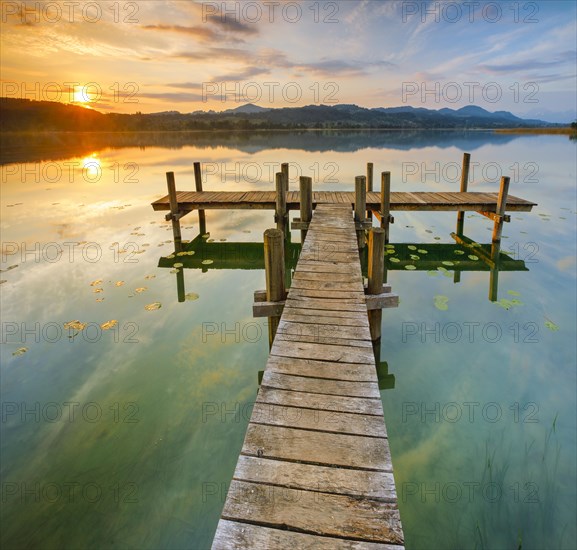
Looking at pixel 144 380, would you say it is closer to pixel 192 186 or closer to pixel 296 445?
pixel 296 445

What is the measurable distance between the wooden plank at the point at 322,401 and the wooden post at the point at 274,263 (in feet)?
6.87

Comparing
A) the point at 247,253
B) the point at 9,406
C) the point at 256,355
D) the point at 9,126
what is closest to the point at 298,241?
the point at 247,253

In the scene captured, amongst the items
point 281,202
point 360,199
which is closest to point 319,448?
point 360,199

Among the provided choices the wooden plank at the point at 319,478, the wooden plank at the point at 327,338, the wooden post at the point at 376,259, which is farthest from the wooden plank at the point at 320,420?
the wooden post at the point at 376,259

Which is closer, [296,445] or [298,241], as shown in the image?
[296,445]

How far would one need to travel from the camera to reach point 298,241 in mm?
12203

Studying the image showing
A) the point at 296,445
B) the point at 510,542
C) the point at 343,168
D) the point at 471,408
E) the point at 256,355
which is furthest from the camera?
the point at 343,168

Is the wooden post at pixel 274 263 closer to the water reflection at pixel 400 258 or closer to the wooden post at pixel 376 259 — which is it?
the wooden post at pixel 376 259

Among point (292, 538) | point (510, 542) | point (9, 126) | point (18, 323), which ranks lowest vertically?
point (510, 542)

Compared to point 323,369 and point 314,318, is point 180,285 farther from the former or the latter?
point 323,369

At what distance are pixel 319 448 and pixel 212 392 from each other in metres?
3.09

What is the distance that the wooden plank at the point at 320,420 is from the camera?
A: 8.54ft

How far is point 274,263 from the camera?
4.84 metres

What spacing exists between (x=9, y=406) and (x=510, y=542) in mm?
6095
